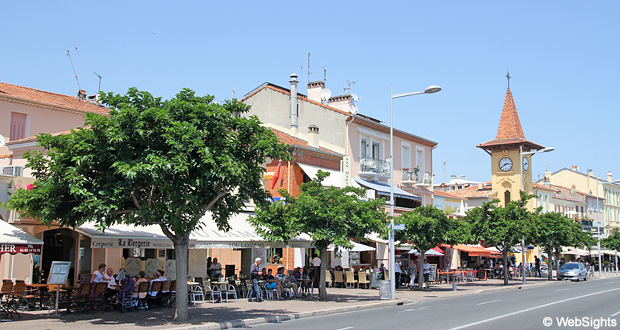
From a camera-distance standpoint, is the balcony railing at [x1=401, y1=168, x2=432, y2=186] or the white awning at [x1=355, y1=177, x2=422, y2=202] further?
the balcony railing at [x1=401, y1=168, x2=432, y2=186]

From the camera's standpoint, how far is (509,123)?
218ft

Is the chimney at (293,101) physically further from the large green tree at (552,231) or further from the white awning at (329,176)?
the large green tree at (552,231)

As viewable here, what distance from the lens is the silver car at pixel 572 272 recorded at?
44844mm

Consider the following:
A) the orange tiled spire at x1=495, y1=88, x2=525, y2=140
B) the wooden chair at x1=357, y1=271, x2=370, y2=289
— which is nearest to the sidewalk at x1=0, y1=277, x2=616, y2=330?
the wooden chair at x1=357, y1=271, x2=370, y2=289

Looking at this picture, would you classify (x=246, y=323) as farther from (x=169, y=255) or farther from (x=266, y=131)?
(x=169, y=255)

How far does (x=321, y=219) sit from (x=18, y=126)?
17.0m

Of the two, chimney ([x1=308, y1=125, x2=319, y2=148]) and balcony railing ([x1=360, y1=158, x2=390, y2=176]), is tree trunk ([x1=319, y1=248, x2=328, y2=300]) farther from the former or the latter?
balcony railing ([x1=360, y1=158, x2=390, y2=176])

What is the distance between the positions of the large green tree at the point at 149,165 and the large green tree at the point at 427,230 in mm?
14722

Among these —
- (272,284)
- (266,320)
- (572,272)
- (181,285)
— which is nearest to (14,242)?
(181,285)

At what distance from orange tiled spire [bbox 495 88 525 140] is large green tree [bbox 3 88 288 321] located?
180ft

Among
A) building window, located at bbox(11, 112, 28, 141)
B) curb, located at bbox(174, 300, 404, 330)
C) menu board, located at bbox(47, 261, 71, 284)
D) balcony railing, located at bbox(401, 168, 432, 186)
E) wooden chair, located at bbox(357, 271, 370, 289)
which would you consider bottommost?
curb, located at bbox(174, 300, 404, 330)

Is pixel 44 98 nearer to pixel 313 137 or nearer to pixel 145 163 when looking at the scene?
pixel 313 137

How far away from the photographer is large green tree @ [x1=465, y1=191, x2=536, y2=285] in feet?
119

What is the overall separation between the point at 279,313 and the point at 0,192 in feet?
31.6
